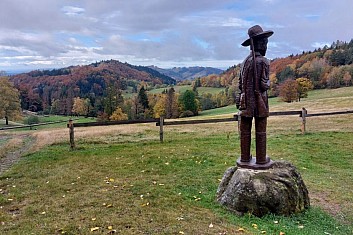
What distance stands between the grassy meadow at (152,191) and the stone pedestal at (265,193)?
188 millimetres

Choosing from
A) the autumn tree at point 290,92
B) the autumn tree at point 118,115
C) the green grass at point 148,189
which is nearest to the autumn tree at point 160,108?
the autumn tree at point 118,115

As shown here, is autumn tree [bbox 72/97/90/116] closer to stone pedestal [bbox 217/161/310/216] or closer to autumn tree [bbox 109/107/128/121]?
autumn tree [bbox 109/107/128/121]

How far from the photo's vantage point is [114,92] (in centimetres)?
6081

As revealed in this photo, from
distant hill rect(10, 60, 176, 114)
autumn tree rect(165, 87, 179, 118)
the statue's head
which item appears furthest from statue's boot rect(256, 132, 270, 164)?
autumn tree rect(165, 87, 179, 118)

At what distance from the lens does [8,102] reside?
43125 mm

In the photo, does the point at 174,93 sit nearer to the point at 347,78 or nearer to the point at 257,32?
the point at 347,78

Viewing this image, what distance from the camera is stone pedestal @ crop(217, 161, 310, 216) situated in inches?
239

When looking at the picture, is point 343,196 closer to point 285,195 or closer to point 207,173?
point 285,195

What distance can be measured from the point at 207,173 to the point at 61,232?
191 inches

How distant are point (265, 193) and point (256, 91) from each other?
218cm

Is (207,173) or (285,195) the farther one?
(207,173)

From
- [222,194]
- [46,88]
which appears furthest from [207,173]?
[46,88]

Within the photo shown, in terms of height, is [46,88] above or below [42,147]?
above

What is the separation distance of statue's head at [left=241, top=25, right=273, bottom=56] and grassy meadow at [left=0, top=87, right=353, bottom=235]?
354cm
